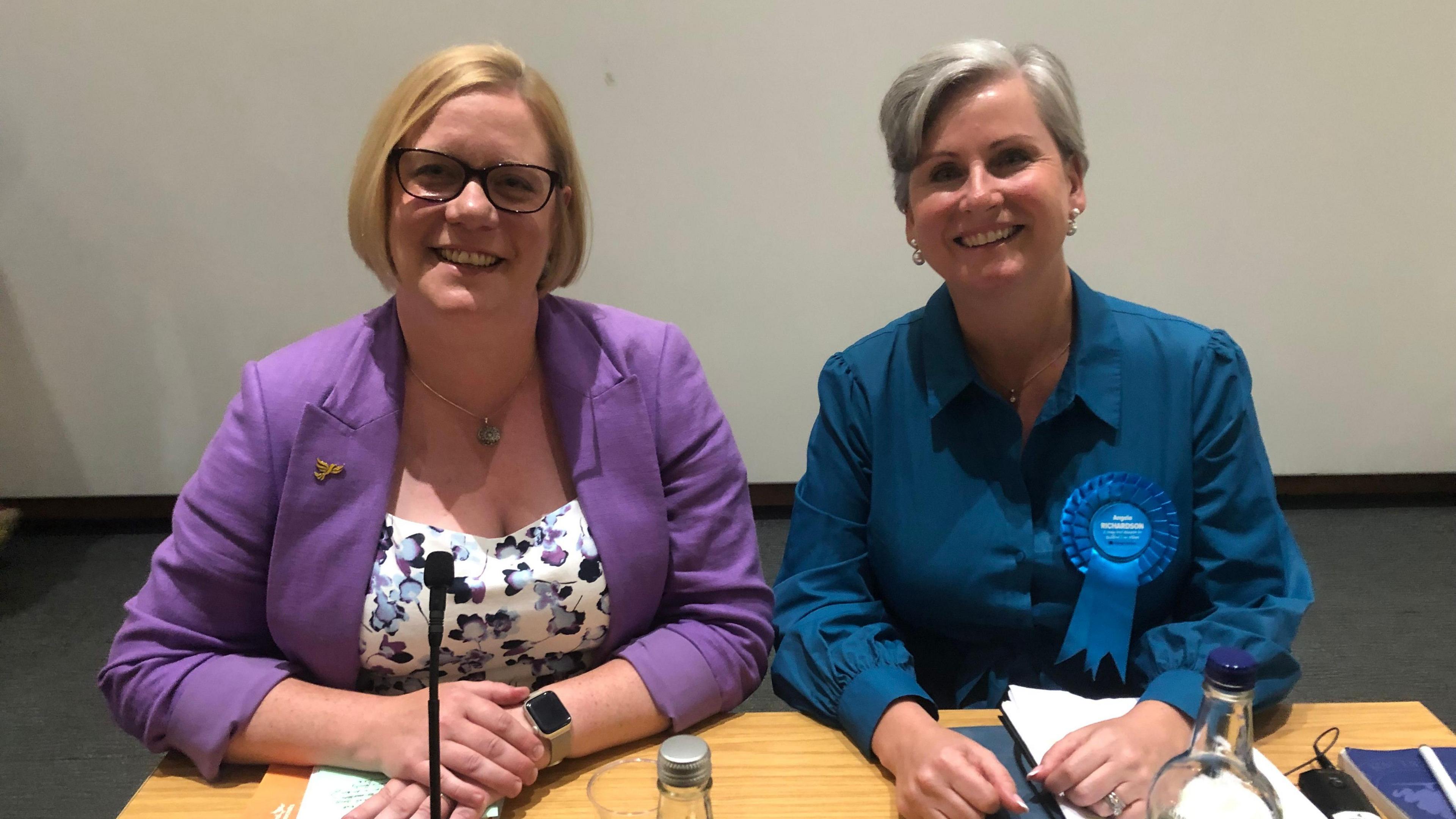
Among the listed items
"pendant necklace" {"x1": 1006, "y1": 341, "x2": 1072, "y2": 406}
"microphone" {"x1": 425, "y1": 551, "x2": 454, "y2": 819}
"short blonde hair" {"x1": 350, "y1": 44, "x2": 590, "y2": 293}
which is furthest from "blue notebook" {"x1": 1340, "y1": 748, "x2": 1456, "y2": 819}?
"short blonde hair" {"x1": 350, "y1": 44, "x2": 590, "y2": 293}

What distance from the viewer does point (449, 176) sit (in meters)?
1.20

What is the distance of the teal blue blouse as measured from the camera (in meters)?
1.25

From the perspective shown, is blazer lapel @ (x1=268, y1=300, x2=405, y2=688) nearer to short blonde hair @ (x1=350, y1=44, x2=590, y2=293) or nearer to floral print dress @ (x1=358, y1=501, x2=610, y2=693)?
floral print dress @ (x1=358, y1=501, x2=610, y2=693)

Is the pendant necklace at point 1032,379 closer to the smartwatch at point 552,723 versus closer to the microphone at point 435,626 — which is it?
the smartwatch at point 552,723

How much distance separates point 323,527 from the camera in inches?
45.4

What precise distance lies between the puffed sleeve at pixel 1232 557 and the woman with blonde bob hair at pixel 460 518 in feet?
1.85

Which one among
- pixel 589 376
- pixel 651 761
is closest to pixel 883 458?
pixel 589 376

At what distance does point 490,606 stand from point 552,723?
0.68 ft

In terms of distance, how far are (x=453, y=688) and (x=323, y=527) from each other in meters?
0.27

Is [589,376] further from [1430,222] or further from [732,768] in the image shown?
[1430,222]

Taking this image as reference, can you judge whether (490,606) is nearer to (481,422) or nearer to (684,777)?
(481,422)

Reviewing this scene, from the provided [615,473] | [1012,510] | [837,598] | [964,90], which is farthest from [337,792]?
[964,90]

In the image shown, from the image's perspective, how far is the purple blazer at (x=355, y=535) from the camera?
1115 millimetres

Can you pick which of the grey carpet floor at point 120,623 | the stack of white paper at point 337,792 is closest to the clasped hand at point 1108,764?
the stack of white paper at point 337,792
